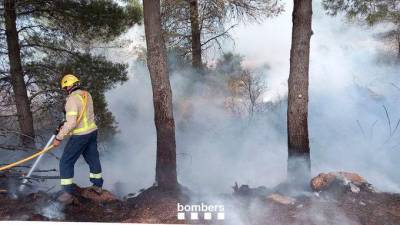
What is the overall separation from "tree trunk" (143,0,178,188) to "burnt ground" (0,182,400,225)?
69cm

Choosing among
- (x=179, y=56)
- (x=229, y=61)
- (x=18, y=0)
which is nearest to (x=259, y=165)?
(x=229, y=61)

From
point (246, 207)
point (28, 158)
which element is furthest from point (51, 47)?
point (246, 207)

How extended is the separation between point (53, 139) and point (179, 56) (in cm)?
191

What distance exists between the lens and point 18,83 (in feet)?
15.1

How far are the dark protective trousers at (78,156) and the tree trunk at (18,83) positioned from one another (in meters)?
0.56

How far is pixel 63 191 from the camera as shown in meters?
3.99

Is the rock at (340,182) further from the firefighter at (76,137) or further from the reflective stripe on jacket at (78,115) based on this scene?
the reflective stripe on jacket at (78,115)

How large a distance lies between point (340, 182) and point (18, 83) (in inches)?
140

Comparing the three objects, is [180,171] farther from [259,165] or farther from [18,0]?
[18,0]

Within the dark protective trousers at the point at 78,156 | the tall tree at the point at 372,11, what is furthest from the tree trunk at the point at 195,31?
the dark protective trousers at the point at 78,156

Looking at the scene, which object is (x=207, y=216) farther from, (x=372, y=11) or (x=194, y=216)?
(x=372, y=11)

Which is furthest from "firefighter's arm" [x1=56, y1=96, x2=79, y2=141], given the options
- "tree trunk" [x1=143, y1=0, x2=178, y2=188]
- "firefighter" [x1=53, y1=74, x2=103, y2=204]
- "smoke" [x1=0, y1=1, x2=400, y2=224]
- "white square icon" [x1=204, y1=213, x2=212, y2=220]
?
"white square icon" [x1=204, y1=213, x2=212, y2=220]

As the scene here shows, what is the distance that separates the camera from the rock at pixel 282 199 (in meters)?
3.87

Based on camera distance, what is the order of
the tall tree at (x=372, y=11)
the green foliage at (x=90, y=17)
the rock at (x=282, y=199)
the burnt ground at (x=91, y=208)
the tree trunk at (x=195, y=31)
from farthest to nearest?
the tree trunk at (x=195, y=31) < the green foliage at (x=90, y=17) < the tall tree at (x=372, y=11) < the rock at (x=282, y=199) < the burnt ground at (x=91, y=208)
